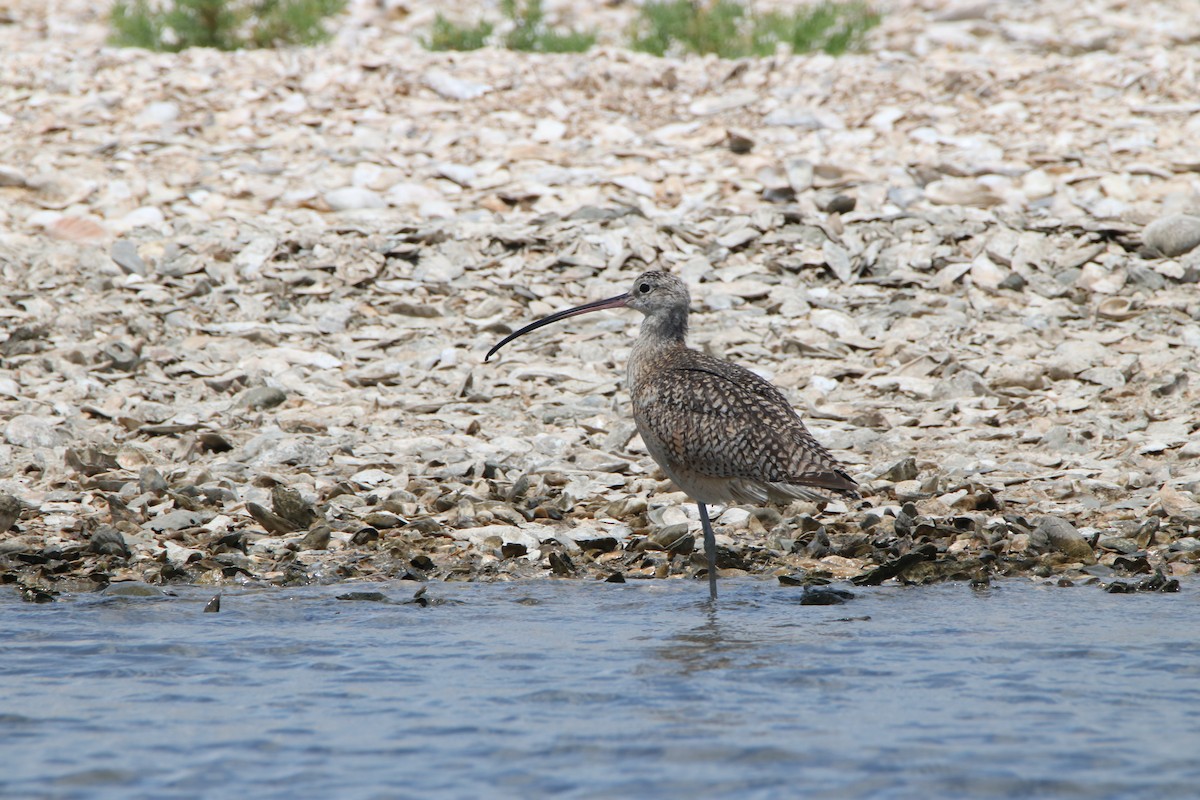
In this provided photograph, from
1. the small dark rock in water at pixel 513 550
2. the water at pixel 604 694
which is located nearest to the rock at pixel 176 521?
the water at pixel 604 694

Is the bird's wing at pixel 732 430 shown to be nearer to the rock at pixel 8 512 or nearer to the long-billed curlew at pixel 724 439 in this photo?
the long-billed curlew at pixel 724 439

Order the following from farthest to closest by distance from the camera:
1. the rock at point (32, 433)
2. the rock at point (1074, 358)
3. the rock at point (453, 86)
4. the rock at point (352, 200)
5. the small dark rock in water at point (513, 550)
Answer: the rock at point (453, 86)
the rock at point (352, 200)
the rock at point (1074, 358)
the rock at point (32, 433)
the small dark rock in water at point (513, 550)

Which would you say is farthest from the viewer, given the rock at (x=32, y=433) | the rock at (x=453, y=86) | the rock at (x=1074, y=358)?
the rock at (x=453, y=86)

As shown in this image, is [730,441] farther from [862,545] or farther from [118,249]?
[118,249]

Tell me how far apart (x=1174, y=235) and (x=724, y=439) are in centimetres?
537

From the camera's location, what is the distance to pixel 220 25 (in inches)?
601

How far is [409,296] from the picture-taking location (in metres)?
10.8

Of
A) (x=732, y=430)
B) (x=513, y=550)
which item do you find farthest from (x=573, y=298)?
(x=732, y=430)

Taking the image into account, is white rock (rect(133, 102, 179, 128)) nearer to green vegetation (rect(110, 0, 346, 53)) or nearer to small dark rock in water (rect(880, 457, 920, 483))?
green vegetation (rect(110, 0, 346, 53))

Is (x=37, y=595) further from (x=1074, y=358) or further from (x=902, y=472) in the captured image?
(x=1074, y=358)

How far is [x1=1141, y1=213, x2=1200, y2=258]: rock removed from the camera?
10836 millimetres

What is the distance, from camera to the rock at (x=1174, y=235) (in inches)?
427

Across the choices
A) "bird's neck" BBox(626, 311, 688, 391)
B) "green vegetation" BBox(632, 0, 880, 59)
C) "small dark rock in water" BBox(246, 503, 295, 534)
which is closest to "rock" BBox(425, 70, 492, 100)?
"green vegetation" BBox(632, 0, 880, 59)

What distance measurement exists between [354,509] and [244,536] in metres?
0.66
